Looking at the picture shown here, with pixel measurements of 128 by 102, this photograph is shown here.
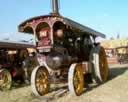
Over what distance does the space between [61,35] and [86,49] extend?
9.12ft

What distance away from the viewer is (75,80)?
9.70m

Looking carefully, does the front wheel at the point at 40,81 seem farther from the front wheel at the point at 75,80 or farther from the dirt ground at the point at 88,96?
the front wheel at the point at 75,80

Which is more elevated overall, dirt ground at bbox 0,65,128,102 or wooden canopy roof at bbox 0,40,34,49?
wooden canopy roof at bbox 0,40,34,49

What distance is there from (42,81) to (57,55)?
1.04 meters

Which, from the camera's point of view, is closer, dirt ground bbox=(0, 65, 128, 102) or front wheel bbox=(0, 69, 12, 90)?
dirt ground bbox=(0, 65, 128, 102)

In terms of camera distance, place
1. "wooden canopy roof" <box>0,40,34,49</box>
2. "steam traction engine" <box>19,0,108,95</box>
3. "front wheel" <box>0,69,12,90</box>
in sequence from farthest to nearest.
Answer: "wooden canopy roof" <box>0,40,34,49</box>
"front wheel" <box>0,69,12,90</box>
"steam traction engine" <box>19,0,108,95</box>

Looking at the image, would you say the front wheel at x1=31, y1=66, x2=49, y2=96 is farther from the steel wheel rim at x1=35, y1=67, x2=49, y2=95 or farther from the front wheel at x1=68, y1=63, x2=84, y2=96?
the front wheel at x1=68, y1=63, x2=84, y2=96

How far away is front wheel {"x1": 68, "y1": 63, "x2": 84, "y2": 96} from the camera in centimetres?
934

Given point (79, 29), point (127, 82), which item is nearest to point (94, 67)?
point (127, 82)

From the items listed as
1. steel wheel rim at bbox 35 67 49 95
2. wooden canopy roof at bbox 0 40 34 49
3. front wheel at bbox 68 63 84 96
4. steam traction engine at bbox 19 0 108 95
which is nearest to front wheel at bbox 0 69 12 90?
wooden canopy roof at bbox 0 40 34 49

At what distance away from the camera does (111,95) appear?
9.42 m

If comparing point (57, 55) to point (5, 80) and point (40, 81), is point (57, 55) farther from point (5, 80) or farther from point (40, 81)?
point (5, 80)

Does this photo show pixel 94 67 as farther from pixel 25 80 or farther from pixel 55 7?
pixel 55 7

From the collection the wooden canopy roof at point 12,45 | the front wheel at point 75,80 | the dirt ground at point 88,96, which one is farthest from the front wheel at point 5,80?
the front wheel at point 75,80
